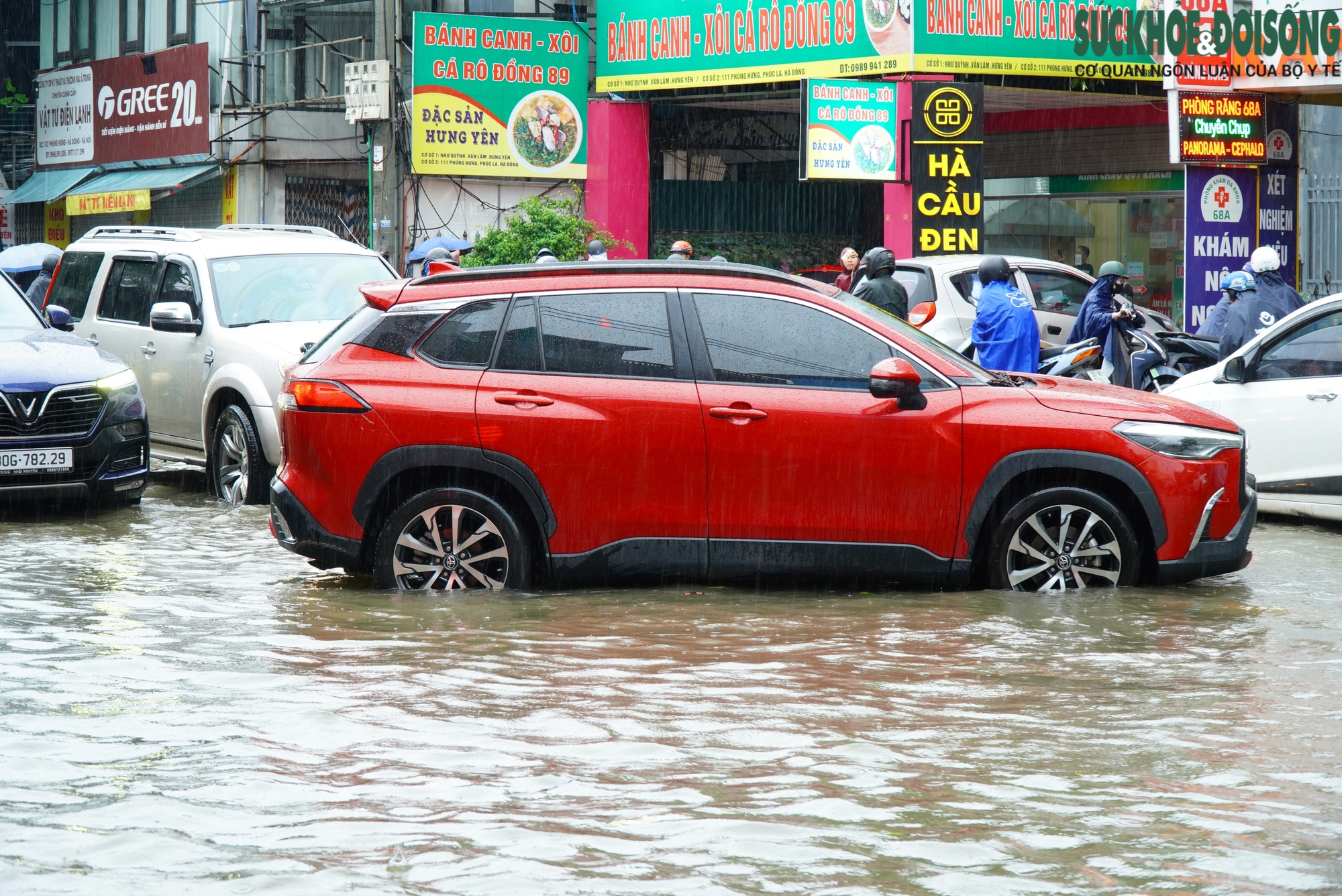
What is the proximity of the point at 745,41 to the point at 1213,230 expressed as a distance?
7184 mm

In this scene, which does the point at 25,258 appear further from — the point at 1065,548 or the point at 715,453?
the point at 1065,548

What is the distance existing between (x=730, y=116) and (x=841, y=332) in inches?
779

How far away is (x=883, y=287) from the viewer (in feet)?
44.6

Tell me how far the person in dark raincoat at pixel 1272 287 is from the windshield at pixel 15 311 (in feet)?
29.6

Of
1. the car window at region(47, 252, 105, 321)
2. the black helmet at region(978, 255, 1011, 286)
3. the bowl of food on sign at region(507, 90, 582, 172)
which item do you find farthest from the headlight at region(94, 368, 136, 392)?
the bowl of food on sign at region(507, 90, 582, 172)

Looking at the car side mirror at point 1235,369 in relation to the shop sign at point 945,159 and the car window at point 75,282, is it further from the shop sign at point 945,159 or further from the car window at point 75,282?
the shop sign at point 945,159

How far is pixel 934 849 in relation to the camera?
14.6 ft

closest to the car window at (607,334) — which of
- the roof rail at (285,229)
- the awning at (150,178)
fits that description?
the roof rail at (285,229)

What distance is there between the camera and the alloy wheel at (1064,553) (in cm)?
794

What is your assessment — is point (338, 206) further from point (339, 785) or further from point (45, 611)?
point (339, 785)

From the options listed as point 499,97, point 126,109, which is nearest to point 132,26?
point 126,109

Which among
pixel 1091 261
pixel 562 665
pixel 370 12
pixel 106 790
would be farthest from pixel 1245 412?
pixel 370 12

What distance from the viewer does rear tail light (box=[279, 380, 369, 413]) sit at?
7.96 m

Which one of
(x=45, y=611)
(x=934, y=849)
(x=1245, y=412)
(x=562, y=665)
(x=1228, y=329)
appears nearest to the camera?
(x=934, y=849)
